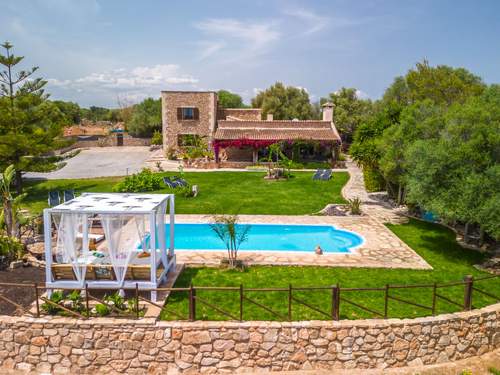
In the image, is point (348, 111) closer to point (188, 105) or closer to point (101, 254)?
point (188, 105)

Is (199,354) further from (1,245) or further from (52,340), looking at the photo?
(1,245)

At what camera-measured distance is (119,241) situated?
8.69m

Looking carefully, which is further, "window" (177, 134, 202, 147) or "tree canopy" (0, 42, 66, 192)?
"window" (177, 134, 202, 147)

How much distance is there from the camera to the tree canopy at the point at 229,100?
7302 cm

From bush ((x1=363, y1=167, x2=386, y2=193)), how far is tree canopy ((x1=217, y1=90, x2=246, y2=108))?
5254 centimetres

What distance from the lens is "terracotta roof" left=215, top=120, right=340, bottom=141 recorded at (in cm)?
3167

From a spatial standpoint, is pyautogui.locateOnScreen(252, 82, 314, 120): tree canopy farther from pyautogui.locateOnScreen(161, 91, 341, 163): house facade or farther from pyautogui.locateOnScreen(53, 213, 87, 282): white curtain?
pyautogui.locateOnScreen(53, 213, 87, 282): white curtain

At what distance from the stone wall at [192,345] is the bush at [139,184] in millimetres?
13571

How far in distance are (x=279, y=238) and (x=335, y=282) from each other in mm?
4528

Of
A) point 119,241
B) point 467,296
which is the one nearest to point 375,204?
point 467,296

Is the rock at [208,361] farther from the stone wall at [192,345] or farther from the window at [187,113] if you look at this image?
the window at [187,113]

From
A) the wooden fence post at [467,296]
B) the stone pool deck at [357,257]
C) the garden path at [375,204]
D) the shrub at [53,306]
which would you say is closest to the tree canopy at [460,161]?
the stone pool deck at [357,257]

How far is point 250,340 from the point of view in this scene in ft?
25.5

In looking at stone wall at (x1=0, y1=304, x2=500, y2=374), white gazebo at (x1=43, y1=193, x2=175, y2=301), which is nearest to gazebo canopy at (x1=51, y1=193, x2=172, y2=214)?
white gazebo at (x1=43, y1=193, x2=175, y2=301)
